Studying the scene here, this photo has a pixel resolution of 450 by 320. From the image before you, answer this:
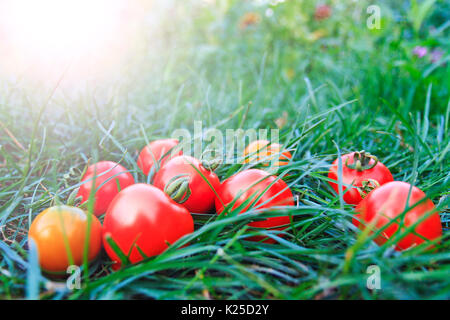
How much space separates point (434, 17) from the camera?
353 cm

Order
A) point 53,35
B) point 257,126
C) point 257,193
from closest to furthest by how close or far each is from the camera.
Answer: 1. point 257,193
2. point 257,126
3. point 53,35

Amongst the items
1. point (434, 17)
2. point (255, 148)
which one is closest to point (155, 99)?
point (255, 148)

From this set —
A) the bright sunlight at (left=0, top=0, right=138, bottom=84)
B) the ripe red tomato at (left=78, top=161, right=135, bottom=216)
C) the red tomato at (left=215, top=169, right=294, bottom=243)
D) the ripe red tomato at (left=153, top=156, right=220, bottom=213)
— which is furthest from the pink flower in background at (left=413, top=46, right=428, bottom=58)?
the bright sunlight at (left=0, top=0, right=138, bottom=84)

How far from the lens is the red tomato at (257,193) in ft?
3.38

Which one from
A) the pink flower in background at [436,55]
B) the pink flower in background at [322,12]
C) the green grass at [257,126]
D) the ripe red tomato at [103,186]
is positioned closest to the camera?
the green grass at [257,126]

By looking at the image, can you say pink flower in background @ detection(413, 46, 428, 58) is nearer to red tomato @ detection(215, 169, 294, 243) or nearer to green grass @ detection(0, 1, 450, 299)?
green grass @ detection(0, 1, 450, 299)

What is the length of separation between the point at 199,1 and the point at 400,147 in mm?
3246

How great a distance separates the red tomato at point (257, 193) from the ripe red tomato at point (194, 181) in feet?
0.16

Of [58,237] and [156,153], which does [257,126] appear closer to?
[156,153]

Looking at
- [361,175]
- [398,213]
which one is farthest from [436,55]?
[398,213]

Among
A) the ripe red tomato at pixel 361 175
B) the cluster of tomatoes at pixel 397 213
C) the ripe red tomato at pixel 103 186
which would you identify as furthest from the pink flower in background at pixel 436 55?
the ripe red tomato at pixel 103 186

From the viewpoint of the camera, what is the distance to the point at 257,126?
1.95 metres

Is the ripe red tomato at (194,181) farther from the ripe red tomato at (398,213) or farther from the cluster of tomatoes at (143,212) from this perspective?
the ripe red tomato at (398,213)

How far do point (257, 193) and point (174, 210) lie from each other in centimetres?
27
